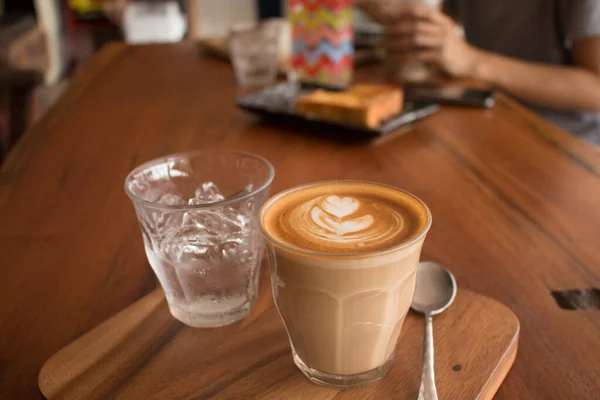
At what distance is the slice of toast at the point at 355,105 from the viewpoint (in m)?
0.94

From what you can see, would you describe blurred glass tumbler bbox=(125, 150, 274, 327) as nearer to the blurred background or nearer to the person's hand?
the person's hand

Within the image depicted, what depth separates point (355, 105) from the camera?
959mm

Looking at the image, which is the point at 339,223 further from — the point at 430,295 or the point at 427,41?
the point at 427,41

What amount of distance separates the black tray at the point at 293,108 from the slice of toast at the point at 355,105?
0.02 meters

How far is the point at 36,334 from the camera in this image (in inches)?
18.7

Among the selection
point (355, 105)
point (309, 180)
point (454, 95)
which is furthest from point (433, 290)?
point (454, 95)

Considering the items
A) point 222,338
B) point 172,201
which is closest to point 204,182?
point 172,201

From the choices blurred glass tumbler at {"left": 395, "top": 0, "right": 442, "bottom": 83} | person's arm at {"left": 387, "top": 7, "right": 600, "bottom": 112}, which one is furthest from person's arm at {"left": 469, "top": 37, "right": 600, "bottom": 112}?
blurred glass tumbler at {"left": 395, "top": 0, "right": 442, "bottom": 83}

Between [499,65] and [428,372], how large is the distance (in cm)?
114

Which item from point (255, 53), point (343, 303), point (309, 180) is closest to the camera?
point (343, 303)

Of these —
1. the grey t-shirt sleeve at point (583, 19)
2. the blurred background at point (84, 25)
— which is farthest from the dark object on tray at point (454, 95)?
the blurred background at point (84, 25)

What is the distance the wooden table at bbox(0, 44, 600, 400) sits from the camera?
47 cm

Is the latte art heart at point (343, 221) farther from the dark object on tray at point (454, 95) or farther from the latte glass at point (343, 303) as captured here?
the dark object on tray at point (454, 95)

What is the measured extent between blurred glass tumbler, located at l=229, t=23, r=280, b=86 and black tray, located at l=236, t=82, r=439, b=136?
16 centimetres
